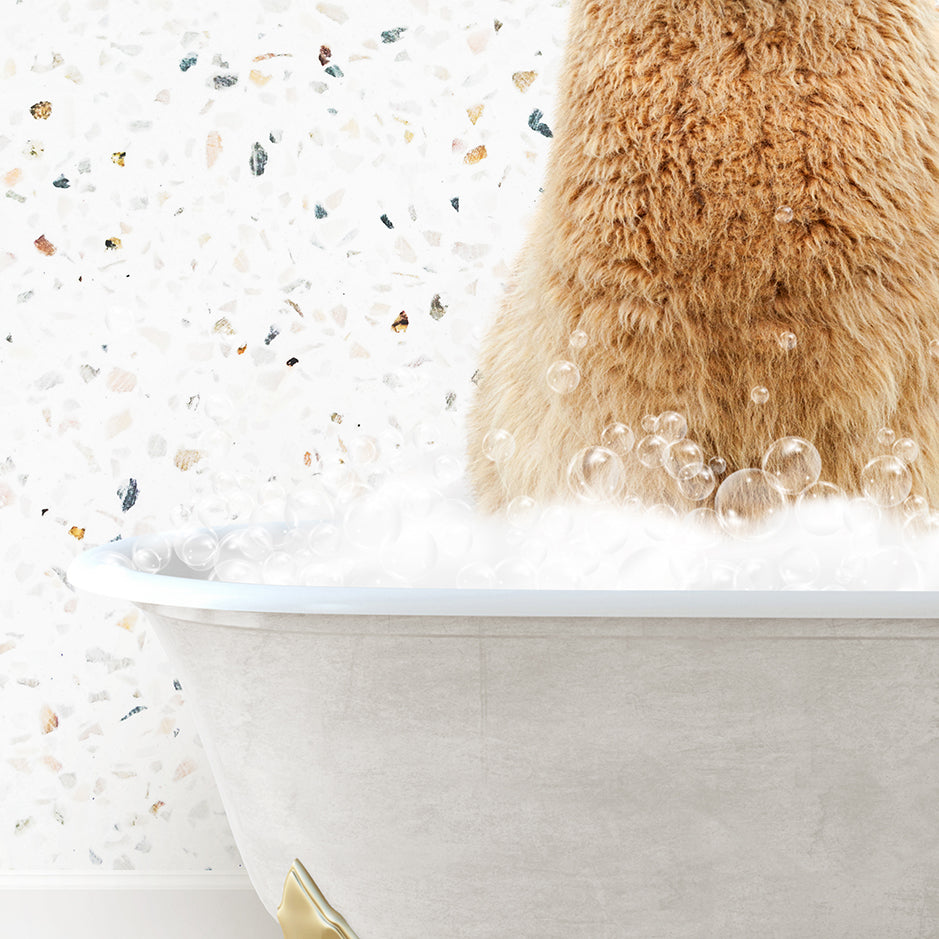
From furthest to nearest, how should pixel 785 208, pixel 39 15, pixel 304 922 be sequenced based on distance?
pixel 39 15 < pixel 304 922 < pixel 785 208

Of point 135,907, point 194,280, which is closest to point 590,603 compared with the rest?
point 194,280

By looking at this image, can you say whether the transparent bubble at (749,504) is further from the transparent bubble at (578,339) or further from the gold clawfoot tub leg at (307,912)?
the gold clawfoot tub leg at (307,912)

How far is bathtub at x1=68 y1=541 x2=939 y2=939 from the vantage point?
56 cm

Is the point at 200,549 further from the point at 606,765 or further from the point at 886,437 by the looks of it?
the point at 886,437

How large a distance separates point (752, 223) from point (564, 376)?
148mm

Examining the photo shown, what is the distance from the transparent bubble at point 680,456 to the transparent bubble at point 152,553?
44cm

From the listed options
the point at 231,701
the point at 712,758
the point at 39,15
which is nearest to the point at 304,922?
the point at 231,701

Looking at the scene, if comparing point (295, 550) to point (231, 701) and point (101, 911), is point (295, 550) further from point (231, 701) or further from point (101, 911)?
point (101, 911)

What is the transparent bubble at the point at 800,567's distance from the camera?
0.60 m

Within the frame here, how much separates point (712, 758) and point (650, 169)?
0.36m

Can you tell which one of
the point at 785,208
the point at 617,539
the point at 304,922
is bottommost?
the point at 304,922

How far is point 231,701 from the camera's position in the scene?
25.8 inches

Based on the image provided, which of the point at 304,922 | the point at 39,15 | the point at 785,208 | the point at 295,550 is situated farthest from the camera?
the point at 39,15

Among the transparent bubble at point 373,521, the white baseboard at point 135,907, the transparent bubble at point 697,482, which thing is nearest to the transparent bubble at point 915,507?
the transparent bubble at point 697,482
